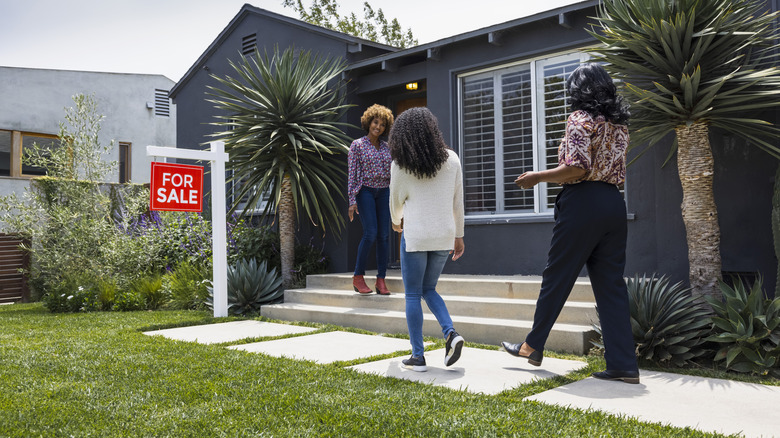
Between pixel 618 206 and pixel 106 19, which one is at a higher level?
pixel 106 19

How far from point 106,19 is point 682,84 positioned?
36.4 feet

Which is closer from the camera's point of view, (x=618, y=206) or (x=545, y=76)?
(x=618, y=206)

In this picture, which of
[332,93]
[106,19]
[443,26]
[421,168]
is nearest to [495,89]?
[332,93]

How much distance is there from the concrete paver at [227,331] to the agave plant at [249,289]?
715 millimetres

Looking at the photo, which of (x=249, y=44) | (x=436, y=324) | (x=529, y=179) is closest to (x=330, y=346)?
(x=436, y=324)

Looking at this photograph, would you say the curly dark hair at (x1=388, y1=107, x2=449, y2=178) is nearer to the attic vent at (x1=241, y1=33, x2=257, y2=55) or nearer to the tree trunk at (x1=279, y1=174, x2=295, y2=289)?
the tree trunk at (x1=279, y1=174, x2=295, y2=289)

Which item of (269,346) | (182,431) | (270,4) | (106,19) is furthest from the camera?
(270,4)

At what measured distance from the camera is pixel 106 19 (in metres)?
11.7

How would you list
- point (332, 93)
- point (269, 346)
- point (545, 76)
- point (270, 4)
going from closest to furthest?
point (269, 346)
point (545, 76)
point (332, 93)
point (270, 4)

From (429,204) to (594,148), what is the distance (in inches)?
40.7

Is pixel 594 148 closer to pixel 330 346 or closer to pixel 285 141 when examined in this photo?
pixel 330 346

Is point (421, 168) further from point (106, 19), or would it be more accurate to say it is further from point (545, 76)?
point (106, 19)

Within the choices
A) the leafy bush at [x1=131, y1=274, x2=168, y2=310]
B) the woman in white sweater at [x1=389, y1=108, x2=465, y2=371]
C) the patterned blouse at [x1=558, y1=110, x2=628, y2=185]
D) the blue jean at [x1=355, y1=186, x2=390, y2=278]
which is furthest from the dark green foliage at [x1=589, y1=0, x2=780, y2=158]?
the leafy bush at [x1=131, y1=274, x2=168, y2=310]

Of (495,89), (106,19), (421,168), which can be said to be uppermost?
(106,19)
